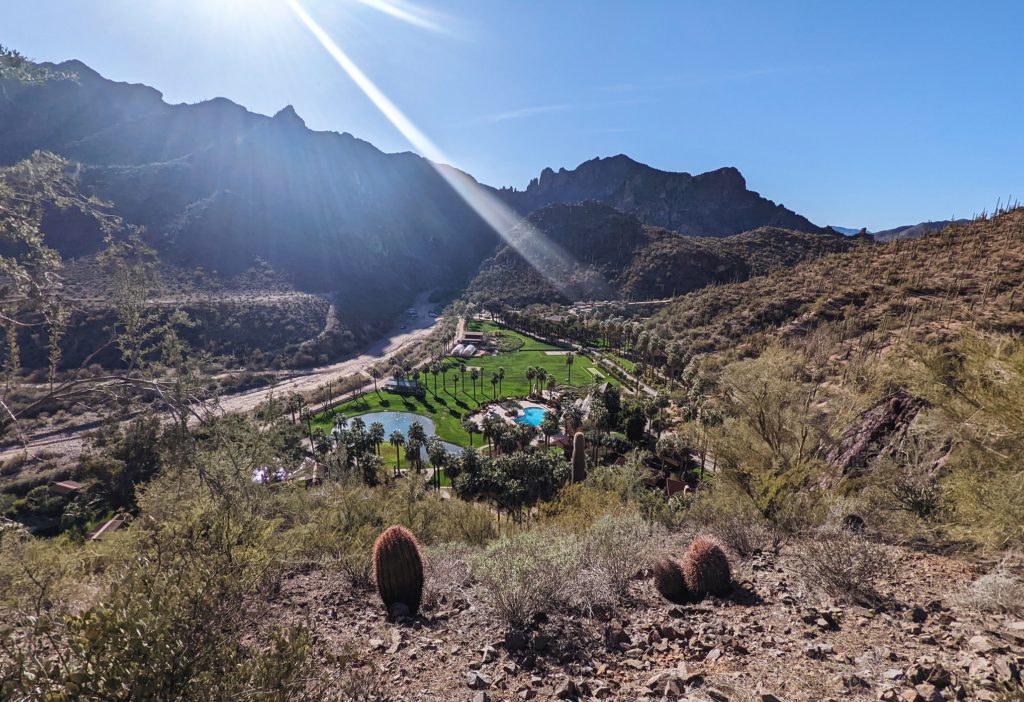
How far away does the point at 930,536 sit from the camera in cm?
955

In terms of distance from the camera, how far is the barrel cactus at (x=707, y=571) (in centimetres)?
798

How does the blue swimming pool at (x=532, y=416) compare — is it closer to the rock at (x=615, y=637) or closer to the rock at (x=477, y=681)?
the rock at (x=615, y=637)

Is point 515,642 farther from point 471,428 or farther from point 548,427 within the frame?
point 471,428

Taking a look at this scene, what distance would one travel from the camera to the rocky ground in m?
5.01

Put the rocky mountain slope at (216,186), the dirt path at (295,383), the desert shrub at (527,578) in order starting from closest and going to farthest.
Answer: the desert shrub at (527,578), the dirt path at (295,383), the rocky mountain slope at (216,186)

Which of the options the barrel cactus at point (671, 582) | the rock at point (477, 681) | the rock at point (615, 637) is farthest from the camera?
the barrel cactus at point (671, 582)

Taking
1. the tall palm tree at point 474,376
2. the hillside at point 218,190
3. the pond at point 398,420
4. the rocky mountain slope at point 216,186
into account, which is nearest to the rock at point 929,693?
the pond at point 398,420

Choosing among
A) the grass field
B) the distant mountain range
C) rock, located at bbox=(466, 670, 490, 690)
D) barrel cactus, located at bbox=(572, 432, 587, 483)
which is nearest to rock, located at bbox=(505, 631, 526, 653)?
rock, located at bbox=(466, 670, 490, 690)

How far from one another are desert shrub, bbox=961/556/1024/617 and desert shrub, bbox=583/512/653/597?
496cm

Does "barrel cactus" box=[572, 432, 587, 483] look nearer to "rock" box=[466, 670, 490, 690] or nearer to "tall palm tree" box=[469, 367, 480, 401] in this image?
"rock" box=[466, 670, 490, 690]

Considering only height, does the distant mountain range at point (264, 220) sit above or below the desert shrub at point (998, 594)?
above

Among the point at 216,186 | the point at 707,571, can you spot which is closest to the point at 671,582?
the point at 707,571

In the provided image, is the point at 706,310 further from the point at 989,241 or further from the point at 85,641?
the point at 85,641

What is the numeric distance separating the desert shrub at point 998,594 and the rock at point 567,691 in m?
6.16
